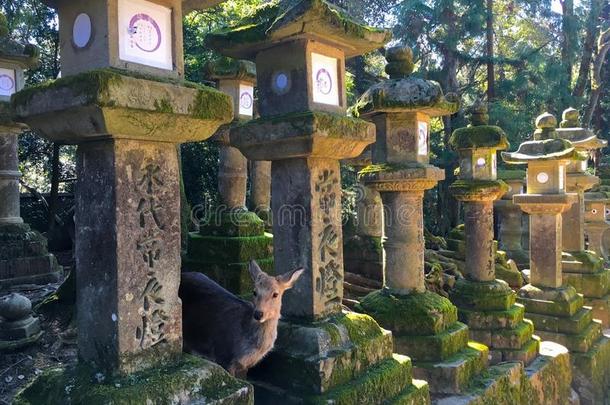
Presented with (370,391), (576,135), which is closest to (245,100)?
(370,391)

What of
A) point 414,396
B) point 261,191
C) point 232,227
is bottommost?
point 414,396

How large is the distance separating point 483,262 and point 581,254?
4.26 m

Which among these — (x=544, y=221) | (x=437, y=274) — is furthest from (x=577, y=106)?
(x=437, y=274)

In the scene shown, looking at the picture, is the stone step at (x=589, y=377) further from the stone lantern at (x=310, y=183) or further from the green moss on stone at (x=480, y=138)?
the stone lantern at (x=310, y=183)

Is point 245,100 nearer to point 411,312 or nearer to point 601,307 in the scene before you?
point 411,312

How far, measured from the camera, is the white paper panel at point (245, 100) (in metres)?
7.09

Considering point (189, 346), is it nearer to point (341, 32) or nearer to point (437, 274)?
point (341, 32)

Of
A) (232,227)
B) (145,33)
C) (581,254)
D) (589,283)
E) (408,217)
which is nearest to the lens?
(145,33)

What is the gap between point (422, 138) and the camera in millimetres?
5922

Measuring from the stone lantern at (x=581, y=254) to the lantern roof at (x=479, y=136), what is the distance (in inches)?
147

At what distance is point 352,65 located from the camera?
1603 centimetres

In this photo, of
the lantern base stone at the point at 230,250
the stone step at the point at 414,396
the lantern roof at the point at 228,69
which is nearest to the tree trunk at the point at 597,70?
the lantern roof at the point at 228,69

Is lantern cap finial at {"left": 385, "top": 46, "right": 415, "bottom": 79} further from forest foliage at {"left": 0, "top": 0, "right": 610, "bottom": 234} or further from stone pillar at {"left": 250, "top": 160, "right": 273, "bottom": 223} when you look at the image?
forest foliage at {"left": 0, "top": 0, "right": 610, "bottom": 234}

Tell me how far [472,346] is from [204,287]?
3.48 meters
